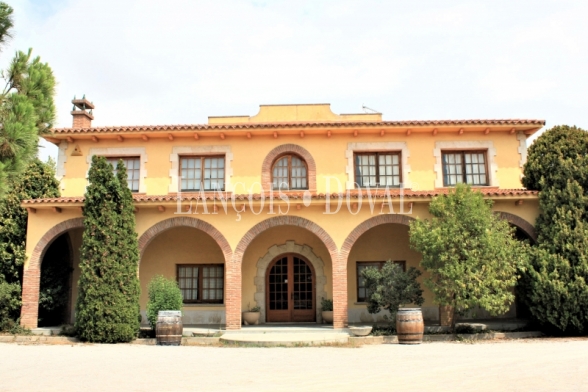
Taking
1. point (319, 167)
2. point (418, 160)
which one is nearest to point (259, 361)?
point (319, 167)

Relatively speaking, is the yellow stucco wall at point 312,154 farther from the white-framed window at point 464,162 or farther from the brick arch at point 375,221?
the brick arch at point 375,221

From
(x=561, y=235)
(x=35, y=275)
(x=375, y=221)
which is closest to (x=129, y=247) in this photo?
(x=35, y=275)

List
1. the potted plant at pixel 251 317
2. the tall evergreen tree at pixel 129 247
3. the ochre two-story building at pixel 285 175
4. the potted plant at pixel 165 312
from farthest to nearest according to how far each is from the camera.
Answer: the ochre two-story building at pixel 285 175
the potted plant at pixel 251 317
the tall evergreen tree at pixel 129 247
the potted plant at pixel 165 312

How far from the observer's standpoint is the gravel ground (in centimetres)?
869

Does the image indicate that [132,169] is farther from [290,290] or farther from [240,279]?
[290,290]

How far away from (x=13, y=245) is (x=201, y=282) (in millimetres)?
5948

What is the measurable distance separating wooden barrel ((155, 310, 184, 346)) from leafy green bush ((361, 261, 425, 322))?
5.39 m

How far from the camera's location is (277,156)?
18703 mm

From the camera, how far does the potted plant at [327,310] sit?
687 inches

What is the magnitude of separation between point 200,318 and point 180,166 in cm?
522

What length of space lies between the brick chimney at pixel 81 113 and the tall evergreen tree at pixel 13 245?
116 inches

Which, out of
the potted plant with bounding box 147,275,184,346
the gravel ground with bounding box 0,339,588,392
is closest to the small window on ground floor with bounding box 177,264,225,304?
the potted plant with bounding box 147,275,184,346

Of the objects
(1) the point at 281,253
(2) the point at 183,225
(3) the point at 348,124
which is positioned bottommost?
(1) the point at 281,253

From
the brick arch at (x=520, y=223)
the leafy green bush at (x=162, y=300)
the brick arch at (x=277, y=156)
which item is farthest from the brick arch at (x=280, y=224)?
the brick arch at (x=520, y=223)
